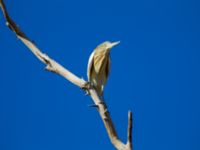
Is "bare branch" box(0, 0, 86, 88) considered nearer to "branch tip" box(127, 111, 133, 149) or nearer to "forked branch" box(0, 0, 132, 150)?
"forked branch" box(0, 0, 132, 150)

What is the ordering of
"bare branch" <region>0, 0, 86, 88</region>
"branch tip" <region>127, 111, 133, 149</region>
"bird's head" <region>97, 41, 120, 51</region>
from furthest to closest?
"bird's head" <region>97, 41, 120, 51</region>, "bare branch" <region>0, 0, 86, 88</region>, "branch tip" <region>127, 111, 133, 149</region>

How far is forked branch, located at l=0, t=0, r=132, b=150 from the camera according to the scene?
7.14ft

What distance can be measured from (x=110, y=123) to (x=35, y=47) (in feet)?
1.93

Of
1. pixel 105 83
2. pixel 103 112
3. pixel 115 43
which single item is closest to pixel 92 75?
pixel 105 83

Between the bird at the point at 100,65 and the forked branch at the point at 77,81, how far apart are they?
185mm

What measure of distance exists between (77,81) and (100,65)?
0.34 meters

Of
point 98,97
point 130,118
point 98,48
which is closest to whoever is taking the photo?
point 130,118

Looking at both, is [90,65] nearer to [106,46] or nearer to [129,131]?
[106,46]

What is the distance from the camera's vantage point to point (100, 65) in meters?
2.74

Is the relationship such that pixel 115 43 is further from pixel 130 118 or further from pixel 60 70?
pixel 130 118

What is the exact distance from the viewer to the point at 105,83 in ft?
9.06

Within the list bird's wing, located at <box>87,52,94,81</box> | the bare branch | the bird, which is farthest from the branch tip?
bird's wing, located at <box>87,52,94,81</box>

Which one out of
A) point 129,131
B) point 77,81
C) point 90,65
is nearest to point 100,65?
point 90,65

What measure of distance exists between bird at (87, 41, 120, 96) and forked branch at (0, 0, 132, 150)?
0.19 m
